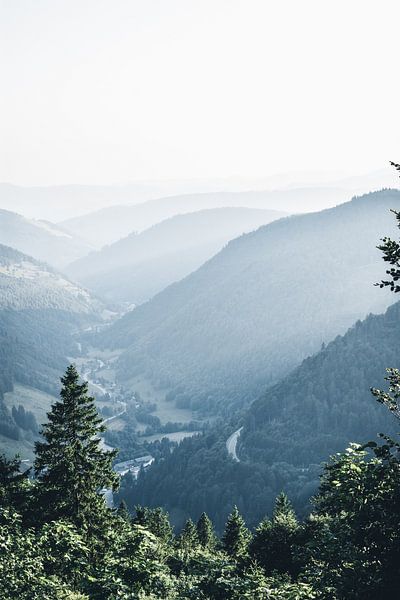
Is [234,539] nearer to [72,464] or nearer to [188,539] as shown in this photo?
[188,539]

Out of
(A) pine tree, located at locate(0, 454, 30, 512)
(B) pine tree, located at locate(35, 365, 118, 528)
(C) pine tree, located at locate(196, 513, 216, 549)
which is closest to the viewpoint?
(B) pine tree, located at locate(35, 365, 118, 528)

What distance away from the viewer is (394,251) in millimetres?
22922

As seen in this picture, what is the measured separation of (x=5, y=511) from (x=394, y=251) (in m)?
24.3

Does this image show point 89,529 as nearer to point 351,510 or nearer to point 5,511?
point 5,511

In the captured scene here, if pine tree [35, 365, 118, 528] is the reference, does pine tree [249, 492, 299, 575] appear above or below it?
below

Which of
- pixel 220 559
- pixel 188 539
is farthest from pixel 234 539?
pixel 220 559

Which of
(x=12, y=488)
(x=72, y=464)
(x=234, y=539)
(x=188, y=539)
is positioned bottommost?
(x=188, y=539)

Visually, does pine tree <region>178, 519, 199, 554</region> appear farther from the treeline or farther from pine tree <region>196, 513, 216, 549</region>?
the treeline

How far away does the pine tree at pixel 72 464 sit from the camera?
4141cm

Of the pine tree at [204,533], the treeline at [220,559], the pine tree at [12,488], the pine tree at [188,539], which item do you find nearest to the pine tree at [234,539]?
the pine tree at [188,539]

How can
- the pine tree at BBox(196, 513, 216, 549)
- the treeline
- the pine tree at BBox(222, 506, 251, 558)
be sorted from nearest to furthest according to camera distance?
1. the treeline
2. the pine tree at BBox(222, 506, 251, 558)
3. the pine tree at BBox(196, 513, 216, 549)

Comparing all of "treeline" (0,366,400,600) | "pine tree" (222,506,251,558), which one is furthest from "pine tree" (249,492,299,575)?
"treeline" (0,366,400,600)

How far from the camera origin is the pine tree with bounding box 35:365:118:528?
41406mm

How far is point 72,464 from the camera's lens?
136ft
